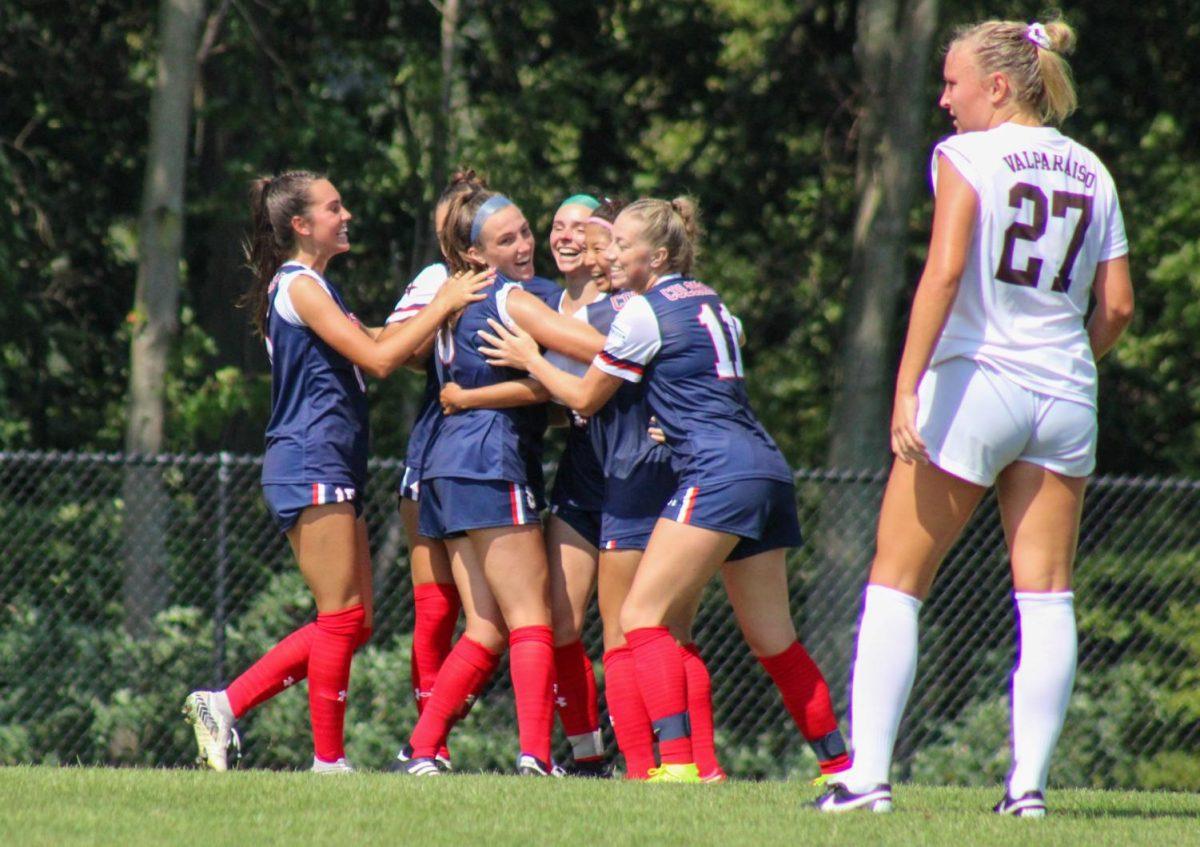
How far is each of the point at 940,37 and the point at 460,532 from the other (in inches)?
338

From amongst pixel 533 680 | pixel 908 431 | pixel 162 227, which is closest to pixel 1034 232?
pixel 908 431

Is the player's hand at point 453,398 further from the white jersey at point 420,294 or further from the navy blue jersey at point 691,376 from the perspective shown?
the navy blue jersey at point 691,376

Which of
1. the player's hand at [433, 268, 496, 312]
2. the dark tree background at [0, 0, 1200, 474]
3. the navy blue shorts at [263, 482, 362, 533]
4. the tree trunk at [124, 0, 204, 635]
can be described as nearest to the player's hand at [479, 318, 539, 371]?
the player's hand at [433, 268, 496, 312]

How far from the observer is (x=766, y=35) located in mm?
16453

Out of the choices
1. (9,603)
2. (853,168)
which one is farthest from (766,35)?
(9,603)

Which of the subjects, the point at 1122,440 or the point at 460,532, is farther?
the point at 1122,440

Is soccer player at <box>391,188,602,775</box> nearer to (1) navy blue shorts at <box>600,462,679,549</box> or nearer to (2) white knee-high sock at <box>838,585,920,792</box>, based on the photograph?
(1) navy blue shorts at <box>600,462,679,549</box>

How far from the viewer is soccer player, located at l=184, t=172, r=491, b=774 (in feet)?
18.3

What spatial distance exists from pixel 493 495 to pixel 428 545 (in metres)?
0.59

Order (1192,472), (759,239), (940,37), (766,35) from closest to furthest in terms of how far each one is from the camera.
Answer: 1. (940,37)
2. (1192,472)
3. (759,239)
4. (766,35)

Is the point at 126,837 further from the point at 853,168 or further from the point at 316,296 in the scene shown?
the point at 853,168

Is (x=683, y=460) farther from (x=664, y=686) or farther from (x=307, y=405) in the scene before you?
(x=307, y=405)

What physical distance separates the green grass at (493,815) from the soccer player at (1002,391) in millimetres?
246

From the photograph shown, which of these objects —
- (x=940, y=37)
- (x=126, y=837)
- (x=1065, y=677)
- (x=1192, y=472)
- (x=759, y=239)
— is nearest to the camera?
(x=126, y=837)
